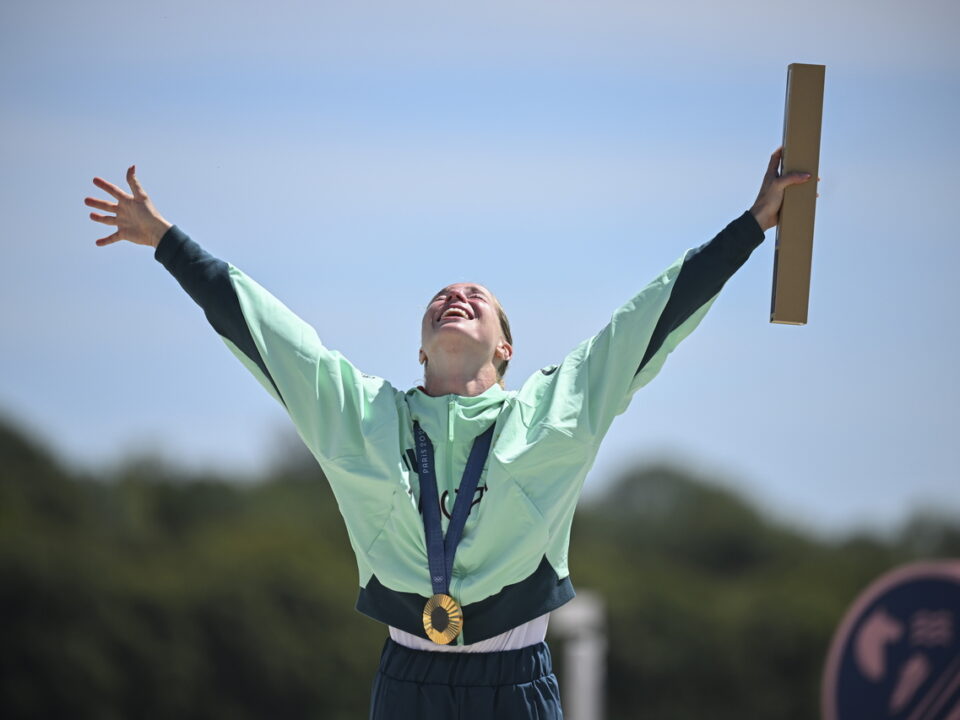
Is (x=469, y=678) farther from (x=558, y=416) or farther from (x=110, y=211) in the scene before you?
(x=110, y=211)

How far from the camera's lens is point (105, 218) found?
3.81 m

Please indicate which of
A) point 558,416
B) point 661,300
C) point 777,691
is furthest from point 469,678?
point 777,691

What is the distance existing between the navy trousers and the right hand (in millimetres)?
1428

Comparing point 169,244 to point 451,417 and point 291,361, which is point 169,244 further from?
point 451,417

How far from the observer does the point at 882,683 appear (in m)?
4.77

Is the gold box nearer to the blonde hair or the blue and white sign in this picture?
the blonde hair

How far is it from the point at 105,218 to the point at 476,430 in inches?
50.2

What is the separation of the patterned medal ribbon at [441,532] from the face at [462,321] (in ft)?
0.98

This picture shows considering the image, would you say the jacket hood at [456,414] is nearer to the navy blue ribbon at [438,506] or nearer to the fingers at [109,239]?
the navy blue ribbon at [438,506]

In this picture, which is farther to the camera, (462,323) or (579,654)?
(579,654)

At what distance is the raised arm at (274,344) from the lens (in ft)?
12.0

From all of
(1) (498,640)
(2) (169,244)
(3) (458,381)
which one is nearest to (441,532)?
(1) (498,640)

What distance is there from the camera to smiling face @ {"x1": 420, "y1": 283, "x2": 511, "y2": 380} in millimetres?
3762

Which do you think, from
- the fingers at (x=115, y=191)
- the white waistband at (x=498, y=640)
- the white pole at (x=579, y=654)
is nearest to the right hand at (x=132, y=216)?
the fingers at (x=115, y=191)
